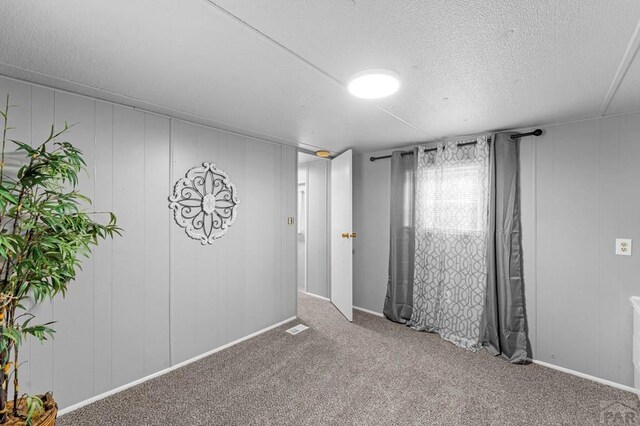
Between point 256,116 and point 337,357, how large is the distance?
7.86 ft

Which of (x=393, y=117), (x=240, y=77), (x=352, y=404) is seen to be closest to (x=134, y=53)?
(x=240, y=77)

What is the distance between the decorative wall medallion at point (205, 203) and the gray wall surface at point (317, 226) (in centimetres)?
184

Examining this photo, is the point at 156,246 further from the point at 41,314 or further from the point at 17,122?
the point at 17,122

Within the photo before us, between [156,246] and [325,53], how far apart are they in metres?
2.07

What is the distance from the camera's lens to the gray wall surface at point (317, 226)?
4.55 meters

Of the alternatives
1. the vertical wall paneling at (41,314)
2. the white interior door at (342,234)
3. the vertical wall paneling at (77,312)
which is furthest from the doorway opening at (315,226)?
the vertical wall paneling at (41,314)

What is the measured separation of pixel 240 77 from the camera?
176 cm

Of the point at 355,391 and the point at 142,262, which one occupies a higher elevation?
the point at 142,262

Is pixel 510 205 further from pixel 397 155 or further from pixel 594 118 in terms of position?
pixel 397 155

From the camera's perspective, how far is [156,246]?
2.44m

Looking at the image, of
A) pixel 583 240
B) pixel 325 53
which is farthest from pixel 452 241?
pixel 325 53

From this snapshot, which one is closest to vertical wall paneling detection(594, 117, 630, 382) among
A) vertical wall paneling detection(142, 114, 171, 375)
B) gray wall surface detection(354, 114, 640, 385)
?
gray wall surface detection(354, 114, 640, 385)

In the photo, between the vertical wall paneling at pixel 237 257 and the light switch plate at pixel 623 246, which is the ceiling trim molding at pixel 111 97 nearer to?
the vertical wall paneling at pixel 237 257

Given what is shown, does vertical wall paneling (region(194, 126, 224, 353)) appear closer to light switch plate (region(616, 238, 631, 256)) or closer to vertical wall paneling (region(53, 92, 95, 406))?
vertical wall paneling (region(53, 92, 95, 406))
